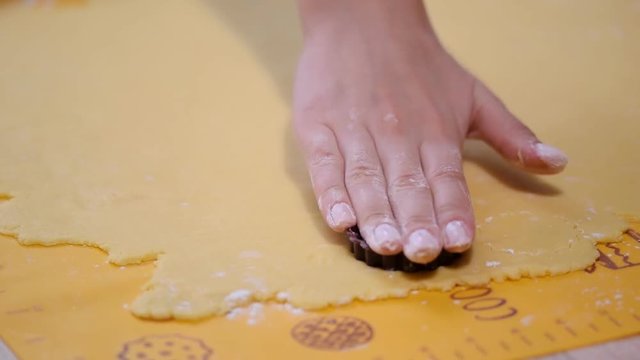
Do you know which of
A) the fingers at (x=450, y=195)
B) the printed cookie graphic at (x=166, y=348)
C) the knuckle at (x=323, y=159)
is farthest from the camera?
the knuckle at (x=323, y=159)

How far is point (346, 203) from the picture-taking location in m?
0.88

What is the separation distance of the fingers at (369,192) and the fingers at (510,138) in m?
Answer: 0.16

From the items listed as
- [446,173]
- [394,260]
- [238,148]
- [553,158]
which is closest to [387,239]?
[394,260]

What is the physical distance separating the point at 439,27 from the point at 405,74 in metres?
0.69

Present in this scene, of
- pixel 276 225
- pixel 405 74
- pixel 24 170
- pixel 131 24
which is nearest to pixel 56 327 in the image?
pixel 276 225

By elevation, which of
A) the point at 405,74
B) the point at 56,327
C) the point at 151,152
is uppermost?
the point at 405,74

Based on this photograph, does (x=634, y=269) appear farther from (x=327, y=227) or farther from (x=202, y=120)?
(x=202, y=120)

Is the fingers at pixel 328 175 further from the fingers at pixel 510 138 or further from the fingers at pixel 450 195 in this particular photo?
the fingers at pixel 510 138

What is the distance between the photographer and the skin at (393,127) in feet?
2.75

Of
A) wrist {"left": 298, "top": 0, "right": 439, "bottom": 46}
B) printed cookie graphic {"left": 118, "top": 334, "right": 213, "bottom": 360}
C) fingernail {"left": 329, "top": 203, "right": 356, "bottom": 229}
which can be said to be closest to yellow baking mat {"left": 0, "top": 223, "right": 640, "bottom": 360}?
printed cookie graphic {"left": 118, "top": 334, "right": 213, "bottom": 360}

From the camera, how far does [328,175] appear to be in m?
0.91

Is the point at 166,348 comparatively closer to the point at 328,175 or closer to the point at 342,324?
the point at 342,324

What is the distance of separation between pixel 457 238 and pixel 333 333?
157 millimetres

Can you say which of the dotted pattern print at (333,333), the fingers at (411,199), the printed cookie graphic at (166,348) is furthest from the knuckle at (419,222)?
the printed cookie graphic at (166,348)
